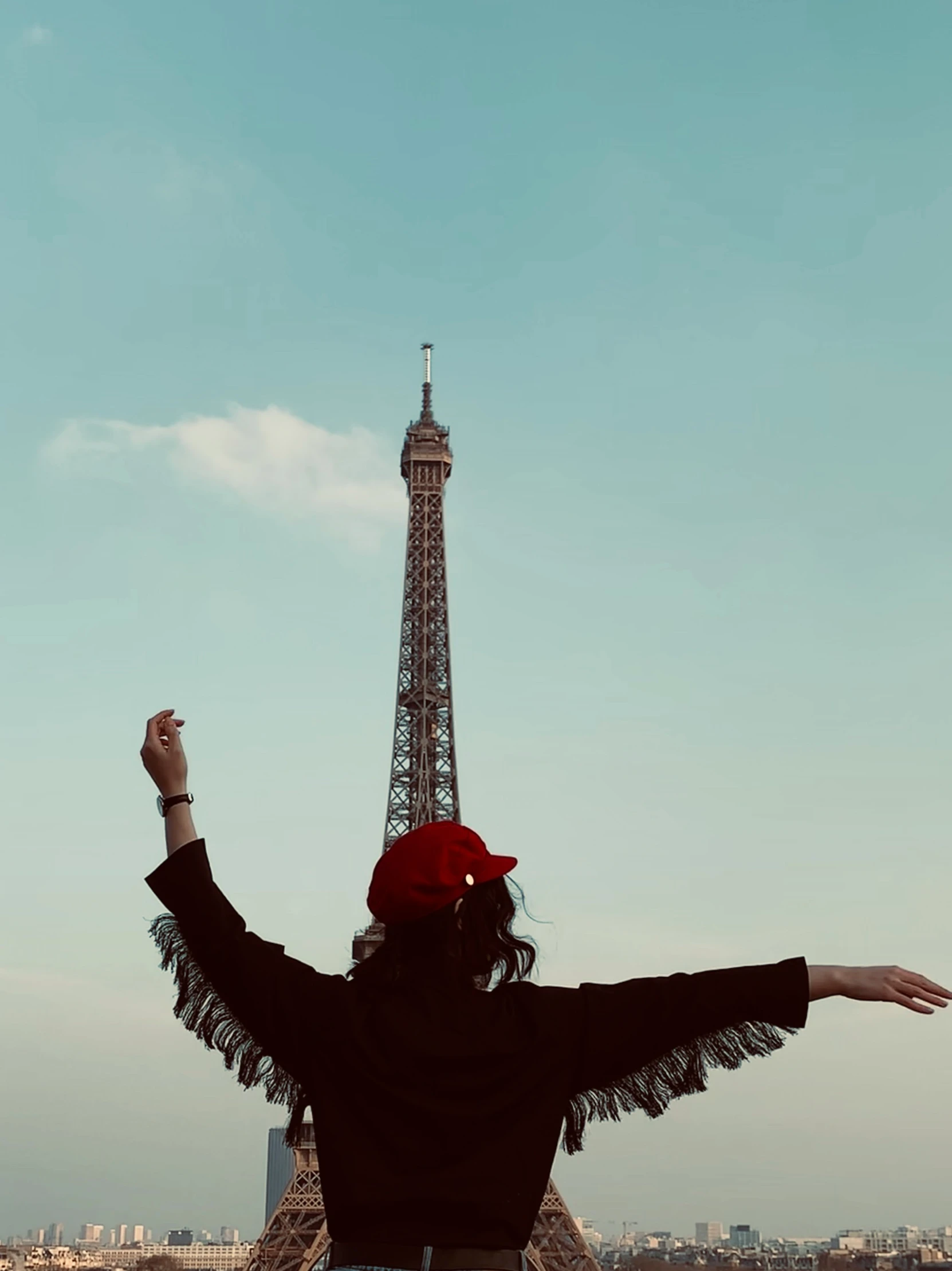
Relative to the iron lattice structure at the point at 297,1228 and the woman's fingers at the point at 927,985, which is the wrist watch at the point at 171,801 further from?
the iron lattice structure at the point at 297,1228

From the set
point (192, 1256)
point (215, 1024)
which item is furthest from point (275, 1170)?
point (215, 1024)

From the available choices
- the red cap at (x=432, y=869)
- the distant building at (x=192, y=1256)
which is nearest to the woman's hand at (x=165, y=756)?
the red cap at (x=432, y=869)

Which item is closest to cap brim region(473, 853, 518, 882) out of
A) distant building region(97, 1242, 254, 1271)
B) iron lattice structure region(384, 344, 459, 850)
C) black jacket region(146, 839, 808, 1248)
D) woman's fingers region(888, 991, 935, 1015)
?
black jacket region(146, 839, 808, 1248)

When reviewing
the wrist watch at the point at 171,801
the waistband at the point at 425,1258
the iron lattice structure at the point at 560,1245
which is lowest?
the waistband at the point at 425,1258

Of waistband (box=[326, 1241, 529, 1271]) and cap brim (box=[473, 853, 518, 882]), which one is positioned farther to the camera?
cap brim (box=[473, 853, 518, 882])

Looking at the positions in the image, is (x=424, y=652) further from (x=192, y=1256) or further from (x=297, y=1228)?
(x=192, y=1256)

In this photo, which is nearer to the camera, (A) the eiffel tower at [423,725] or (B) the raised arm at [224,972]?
(B) the raised arm at [224,972]

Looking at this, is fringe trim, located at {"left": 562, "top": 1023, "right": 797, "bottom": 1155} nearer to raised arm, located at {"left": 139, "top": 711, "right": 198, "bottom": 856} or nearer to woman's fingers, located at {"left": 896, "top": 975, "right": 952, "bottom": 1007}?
woman's fingers, located at {"left": 896, "top": 975, "right": 952, "bottom": 1007}

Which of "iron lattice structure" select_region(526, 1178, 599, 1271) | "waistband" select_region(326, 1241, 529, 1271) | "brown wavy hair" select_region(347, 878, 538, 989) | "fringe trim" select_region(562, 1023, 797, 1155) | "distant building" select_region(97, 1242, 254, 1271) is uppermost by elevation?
"distant building" select_region(97, 1242, 254, 1271)
